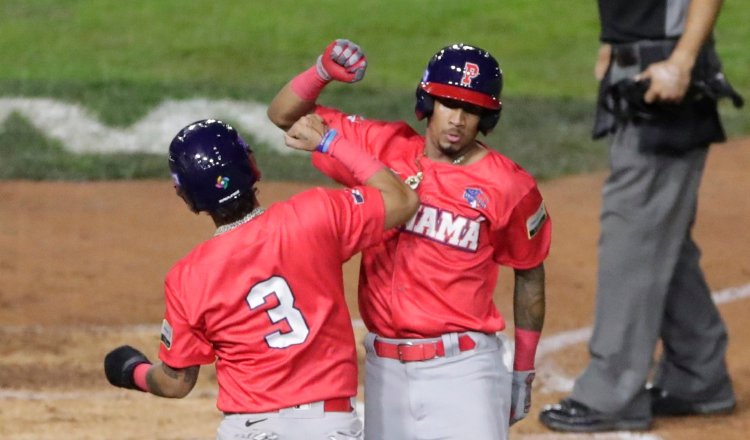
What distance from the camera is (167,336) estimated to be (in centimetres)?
406

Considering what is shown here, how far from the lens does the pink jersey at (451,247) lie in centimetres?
432

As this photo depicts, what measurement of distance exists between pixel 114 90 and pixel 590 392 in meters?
6.83

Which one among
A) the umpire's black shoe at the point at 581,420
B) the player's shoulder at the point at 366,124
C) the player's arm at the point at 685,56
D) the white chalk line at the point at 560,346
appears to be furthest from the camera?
the white chalk line at the point at 560,346

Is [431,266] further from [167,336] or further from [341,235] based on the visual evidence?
[167,336]

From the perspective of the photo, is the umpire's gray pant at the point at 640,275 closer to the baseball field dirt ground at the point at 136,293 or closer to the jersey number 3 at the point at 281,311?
the baseball field dirt ground at the point at 136,293

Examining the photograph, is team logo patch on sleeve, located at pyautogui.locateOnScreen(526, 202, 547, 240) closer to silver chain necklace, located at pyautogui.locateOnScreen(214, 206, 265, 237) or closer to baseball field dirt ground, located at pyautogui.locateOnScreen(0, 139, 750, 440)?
silver chain necklace, located at pyautogui.locateOnScreen(214, 206, 265, 237)

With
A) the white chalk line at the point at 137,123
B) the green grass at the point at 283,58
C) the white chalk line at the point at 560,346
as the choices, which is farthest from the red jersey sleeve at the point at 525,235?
the white chalk line at the point at 137,123

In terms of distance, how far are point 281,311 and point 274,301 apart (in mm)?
36

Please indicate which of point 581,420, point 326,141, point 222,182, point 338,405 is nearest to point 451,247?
point 326,141

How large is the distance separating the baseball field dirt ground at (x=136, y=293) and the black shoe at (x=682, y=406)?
1.8 inches

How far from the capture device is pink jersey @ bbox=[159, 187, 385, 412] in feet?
13.0

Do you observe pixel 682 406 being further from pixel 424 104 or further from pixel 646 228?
pixel 424 104

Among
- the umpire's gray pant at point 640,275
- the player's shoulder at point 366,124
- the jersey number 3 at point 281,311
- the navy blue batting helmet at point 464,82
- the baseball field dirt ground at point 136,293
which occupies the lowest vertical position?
the baseball field dirt ground at point 136,293

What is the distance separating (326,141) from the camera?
13.9 ft
